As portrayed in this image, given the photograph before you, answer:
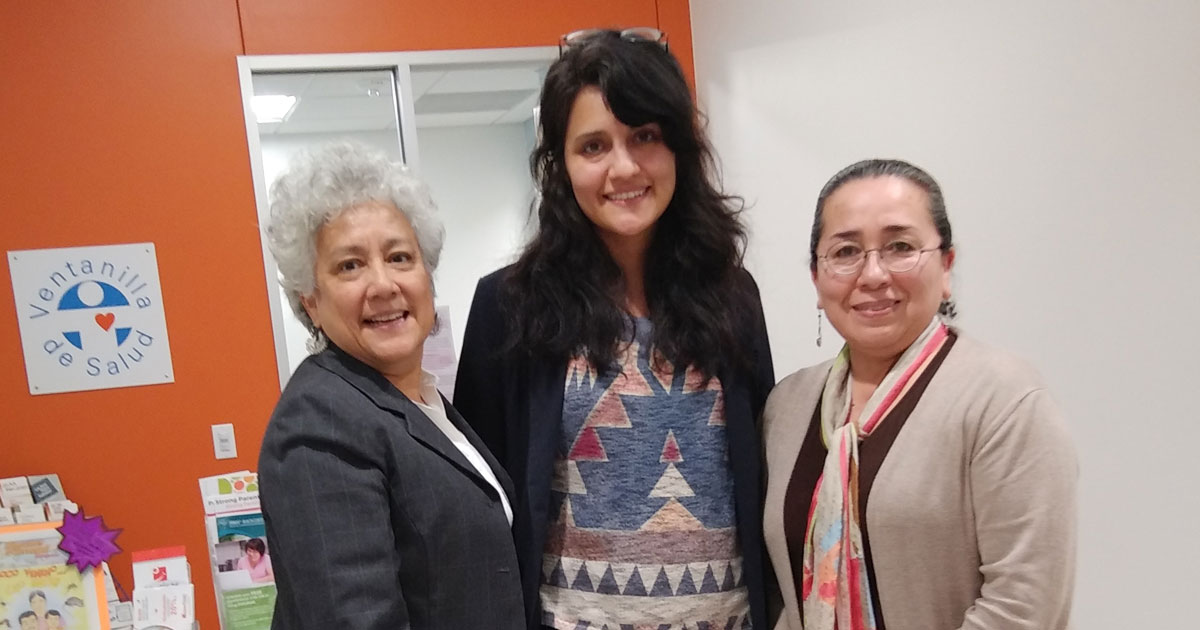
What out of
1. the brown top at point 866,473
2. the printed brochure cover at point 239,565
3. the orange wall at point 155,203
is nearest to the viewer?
the brown top at point 866,473

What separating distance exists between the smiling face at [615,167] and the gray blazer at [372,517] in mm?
454

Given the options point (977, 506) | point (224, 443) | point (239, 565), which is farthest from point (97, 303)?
point (977, 506)

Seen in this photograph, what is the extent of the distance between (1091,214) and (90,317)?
2879mm

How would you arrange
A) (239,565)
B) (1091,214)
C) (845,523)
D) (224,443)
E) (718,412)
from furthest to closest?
(224,443)
(239,565)
(1091,214)
(718,412)
(845,523)

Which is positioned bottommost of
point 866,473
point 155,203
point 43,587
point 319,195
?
point 43,587

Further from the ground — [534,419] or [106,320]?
[106,320]

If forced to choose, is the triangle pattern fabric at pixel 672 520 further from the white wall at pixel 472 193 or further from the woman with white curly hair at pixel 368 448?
the white wall at pixel 472 193

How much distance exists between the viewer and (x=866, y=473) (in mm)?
1073

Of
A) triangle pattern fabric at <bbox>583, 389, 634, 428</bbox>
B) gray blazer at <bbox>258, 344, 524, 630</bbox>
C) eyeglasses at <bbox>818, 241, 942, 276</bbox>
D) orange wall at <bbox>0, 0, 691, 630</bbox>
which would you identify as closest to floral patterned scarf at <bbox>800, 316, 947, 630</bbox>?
eyeglasses at <bbox>818, 241, 942, 276</bbox>

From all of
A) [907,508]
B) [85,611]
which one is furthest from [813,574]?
[85,611]

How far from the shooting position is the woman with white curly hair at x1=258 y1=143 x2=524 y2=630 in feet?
3.10

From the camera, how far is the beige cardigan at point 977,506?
0.94 m

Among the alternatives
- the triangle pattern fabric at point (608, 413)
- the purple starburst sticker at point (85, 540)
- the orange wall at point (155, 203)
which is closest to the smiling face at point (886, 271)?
the triangle pattern fabric at point (608, 413)

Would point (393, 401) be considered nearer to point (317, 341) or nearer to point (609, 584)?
point (317, 341)
